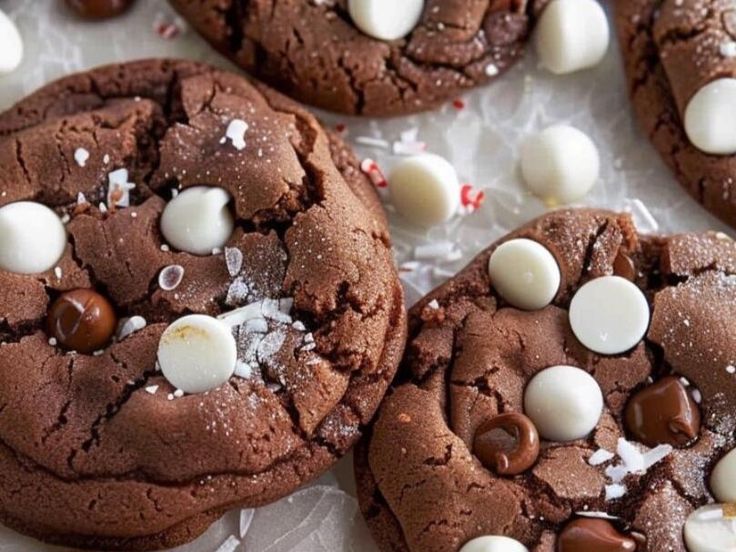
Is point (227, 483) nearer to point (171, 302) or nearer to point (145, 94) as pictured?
point (171, 302)

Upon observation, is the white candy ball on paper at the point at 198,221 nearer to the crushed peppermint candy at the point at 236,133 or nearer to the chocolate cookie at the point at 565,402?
the crushed peppermint candy at the point at 236,133

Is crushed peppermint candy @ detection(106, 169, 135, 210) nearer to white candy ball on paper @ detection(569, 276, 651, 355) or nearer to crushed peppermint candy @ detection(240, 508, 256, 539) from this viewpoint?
crushed peppermint candy @ detection(240, 508, 256, 539)

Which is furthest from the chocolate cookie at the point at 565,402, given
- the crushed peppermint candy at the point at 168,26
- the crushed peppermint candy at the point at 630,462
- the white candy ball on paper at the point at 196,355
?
the crushed peppermint candy at the point at 168,26

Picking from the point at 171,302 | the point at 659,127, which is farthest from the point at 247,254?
the point at 659,127

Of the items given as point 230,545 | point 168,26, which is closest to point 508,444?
point 230,545

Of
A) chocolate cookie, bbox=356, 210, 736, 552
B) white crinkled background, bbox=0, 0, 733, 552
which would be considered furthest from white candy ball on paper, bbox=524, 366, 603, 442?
white crinkled background, bbox=0, 0, 733, 552
